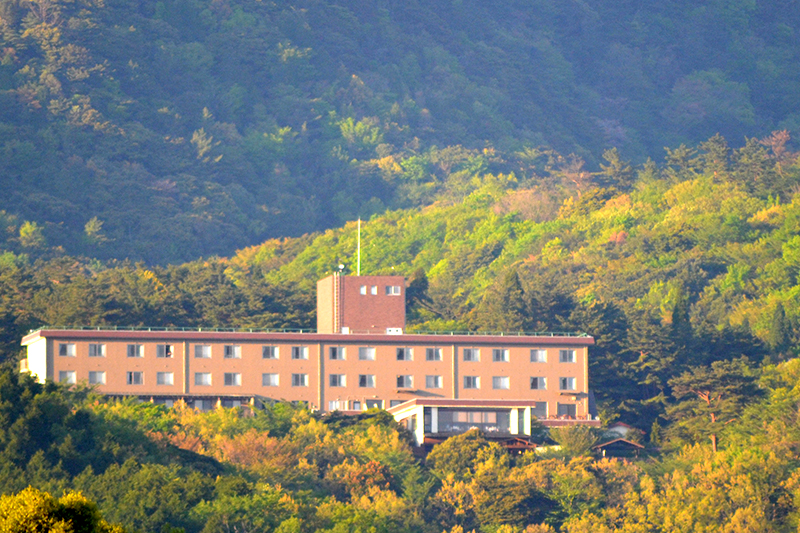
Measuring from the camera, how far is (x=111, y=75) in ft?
568

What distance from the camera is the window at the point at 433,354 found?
78125 mm

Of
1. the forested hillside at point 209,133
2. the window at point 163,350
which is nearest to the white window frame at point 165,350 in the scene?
the window at point 163,350

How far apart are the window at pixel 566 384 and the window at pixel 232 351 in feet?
51.1

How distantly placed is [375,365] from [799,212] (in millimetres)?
57876

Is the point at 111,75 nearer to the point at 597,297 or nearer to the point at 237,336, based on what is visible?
the point at 597,297

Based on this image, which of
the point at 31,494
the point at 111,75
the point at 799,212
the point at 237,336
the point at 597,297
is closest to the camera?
the point at 31,494

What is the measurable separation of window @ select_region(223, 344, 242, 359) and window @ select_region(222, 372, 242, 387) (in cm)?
82

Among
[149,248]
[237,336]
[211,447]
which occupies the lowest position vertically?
[211,447]

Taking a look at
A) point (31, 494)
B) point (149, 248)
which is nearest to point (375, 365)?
point (31, 494)

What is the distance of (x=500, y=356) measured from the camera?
3093 inches

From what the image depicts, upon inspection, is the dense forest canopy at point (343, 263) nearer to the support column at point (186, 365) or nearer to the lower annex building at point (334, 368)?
the lower annex building at point (334, 368)

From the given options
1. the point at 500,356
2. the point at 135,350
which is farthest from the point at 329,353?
the point at 135,350

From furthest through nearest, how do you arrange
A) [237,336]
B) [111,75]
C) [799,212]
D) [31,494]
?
[111,75] < [799,212] < [237,336] < [31,494]

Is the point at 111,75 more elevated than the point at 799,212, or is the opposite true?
the point at 111,75
